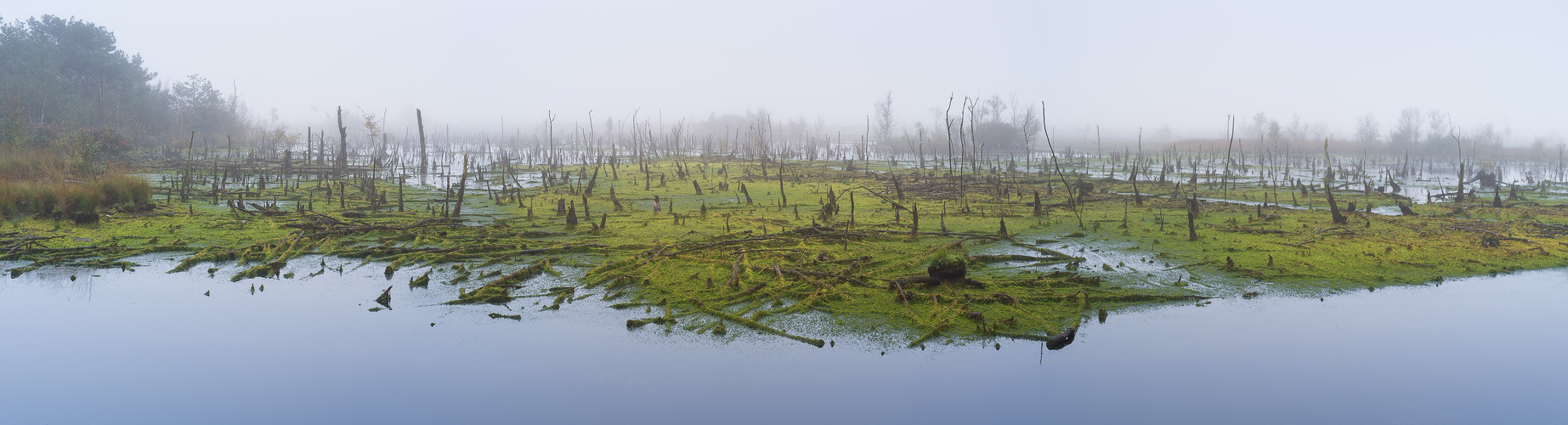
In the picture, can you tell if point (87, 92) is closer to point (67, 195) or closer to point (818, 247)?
point (67, 195)

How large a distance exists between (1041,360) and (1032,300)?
4.42ft

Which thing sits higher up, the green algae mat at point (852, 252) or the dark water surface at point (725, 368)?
the green algae mat at point (852, 252)

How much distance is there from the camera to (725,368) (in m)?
4.64

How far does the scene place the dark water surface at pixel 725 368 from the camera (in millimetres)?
4043

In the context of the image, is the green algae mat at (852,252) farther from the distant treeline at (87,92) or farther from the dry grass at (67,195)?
the distant treeline at (87,92)

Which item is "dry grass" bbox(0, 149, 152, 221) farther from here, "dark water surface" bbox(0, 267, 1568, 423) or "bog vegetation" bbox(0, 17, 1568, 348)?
"dark water surface" bbox(0, 267, 1568, 423)

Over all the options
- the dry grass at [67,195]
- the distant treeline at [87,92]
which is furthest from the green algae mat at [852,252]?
the distant treeline at [87,92]

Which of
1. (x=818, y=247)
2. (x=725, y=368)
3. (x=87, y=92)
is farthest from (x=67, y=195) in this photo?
(x=87, y=92)

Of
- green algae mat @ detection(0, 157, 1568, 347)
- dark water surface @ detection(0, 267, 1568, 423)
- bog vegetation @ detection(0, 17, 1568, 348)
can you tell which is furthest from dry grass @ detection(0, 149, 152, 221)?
dark water surface @ detection(0, 267, 1568, 423)

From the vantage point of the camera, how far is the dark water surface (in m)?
4.04

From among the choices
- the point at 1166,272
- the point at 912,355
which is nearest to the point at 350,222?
the point at 912,355

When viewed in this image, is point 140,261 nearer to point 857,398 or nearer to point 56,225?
point 56,225

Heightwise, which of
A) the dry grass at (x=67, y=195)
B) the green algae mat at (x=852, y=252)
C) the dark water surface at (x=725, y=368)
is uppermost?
the dry grass at (x=67, y=195)

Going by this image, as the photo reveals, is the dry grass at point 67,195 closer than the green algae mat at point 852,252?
No
